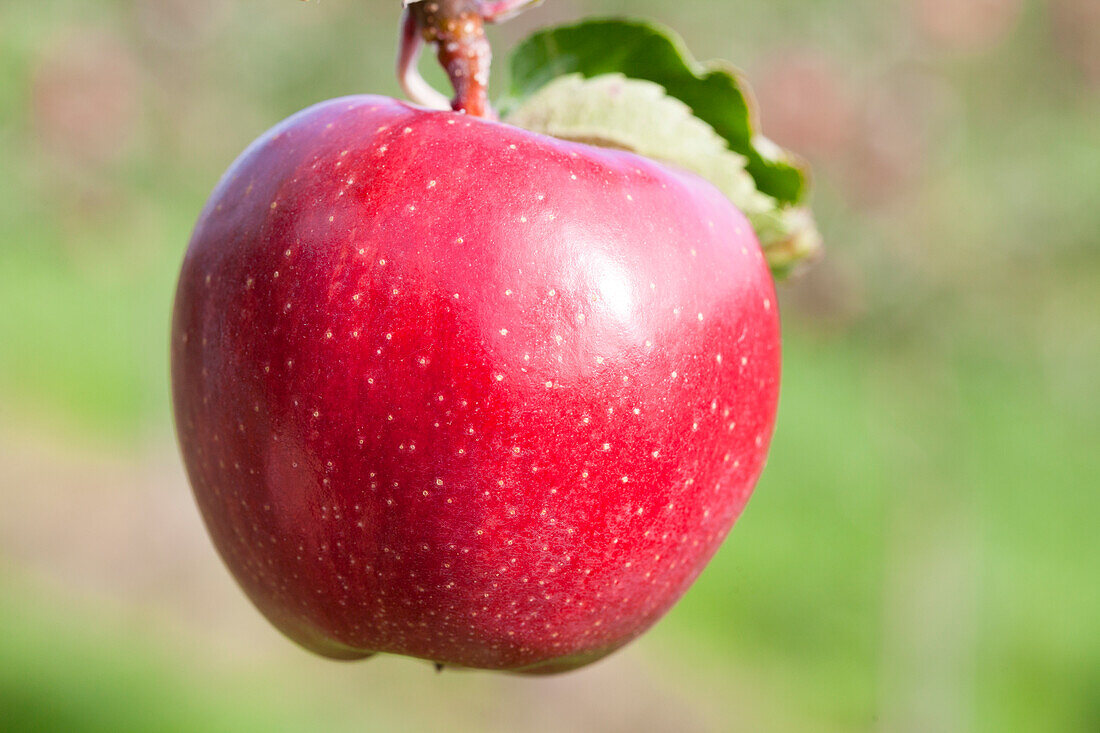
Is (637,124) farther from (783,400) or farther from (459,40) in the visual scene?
(783,400)

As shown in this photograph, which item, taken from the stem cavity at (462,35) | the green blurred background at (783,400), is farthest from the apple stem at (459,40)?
the green blurred background at (783,400)

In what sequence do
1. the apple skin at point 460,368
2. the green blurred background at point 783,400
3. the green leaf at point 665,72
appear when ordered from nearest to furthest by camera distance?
the apple skin at point 460,368 → the green leaf at point 665,72 → the green blurred background at point 783,400

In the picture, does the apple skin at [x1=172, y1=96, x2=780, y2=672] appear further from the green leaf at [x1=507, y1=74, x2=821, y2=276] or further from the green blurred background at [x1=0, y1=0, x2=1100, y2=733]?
the green blurred background at [x1=0, y1=0, x2=1100, y2=733]

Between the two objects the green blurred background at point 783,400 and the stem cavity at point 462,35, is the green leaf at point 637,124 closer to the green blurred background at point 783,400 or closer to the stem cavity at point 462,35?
the stem cavity at point 462,35

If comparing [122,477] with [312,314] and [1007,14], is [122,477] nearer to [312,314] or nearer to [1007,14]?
[1007,14]

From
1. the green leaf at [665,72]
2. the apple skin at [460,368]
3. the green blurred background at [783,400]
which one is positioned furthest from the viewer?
the green blurred background at [783,400]

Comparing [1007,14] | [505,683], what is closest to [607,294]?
[1007,14]
